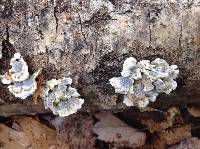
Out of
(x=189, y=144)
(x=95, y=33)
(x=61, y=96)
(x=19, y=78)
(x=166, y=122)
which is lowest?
(x=189, y=144)

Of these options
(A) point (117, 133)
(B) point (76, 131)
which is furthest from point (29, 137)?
(A) point (117, 133)

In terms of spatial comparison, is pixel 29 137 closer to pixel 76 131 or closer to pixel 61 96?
pixel 76 131

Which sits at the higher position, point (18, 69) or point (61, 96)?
point (18, 69)

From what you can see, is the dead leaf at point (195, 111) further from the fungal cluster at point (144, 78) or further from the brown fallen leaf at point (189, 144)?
the fungal cluster at point (144, 78)

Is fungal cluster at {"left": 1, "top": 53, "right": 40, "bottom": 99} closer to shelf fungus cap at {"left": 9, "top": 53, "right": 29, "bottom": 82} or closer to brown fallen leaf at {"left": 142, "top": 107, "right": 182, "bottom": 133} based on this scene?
shelf fungus cap at {"left": 9, "top": 53, "right": 29, "bottom": 82}

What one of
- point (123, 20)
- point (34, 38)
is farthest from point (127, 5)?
point (34, 38)

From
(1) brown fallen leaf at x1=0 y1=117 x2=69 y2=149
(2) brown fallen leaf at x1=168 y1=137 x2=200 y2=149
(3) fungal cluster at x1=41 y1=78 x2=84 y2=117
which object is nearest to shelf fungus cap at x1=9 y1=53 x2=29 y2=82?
(3) fungal cluster at x1=41 y1=78 x2=84 y2=117

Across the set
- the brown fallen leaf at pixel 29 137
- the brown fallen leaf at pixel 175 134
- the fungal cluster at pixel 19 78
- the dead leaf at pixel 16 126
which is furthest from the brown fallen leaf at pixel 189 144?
the fungal cluster at pixel 19 78
